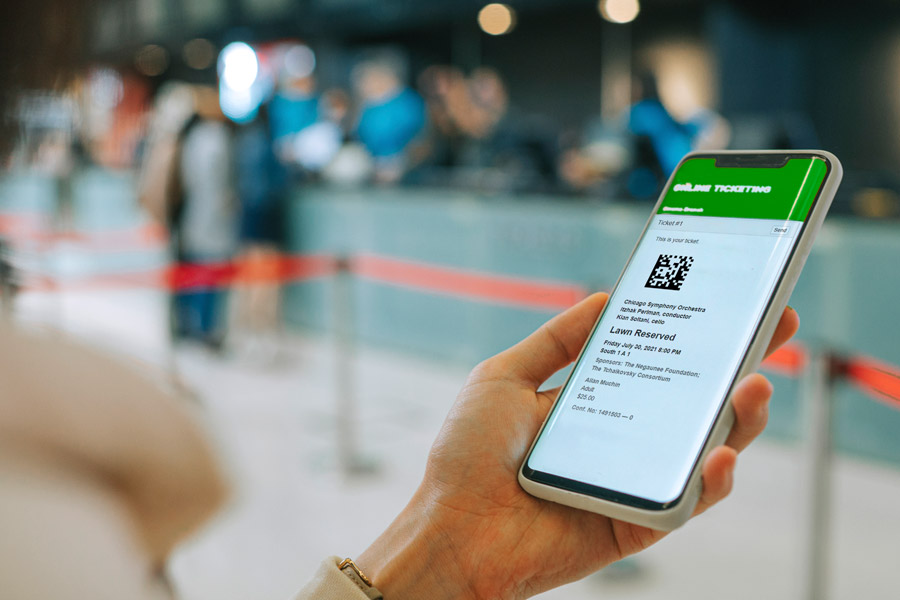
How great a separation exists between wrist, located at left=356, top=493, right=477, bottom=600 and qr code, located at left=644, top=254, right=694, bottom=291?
38cm

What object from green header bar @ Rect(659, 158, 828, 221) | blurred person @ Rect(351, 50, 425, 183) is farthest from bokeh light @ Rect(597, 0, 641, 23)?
green header bar @ Rect(659, 158, 828, 221)

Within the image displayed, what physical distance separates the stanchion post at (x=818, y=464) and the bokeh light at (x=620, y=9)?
6918mm

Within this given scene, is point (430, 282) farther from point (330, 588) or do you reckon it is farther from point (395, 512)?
point (330, 588)

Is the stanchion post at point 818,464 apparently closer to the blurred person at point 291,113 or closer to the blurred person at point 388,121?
the blurred person at point 388,121

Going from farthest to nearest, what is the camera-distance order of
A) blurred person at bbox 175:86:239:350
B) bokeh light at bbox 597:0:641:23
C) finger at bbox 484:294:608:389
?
bokeh light at bbox 597:0:641:23 < blurred person at bbox 175:86:239:350 < finger at bbox 484:294:608:389

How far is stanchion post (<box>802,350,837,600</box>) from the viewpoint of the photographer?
2.51 m

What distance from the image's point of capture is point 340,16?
909 cm

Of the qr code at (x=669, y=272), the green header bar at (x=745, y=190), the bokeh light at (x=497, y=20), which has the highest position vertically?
the bokeh light at (x=497, y=20)

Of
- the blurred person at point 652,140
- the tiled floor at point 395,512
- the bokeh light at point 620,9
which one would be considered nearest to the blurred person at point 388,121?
the blurred person at point 652,140

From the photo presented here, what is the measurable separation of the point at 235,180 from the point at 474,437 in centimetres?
566

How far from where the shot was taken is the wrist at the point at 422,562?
1126 mm

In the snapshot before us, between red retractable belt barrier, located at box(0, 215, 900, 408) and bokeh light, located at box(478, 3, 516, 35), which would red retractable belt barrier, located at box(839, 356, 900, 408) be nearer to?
red retractable belt barrier, located at box(0, 215, 900, 408)

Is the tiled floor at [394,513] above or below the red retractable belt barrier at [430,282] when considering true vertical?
below

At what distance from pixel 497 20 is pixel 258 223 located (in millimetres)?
4469
